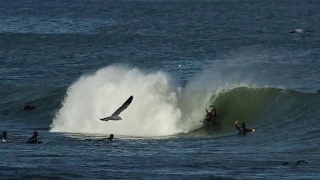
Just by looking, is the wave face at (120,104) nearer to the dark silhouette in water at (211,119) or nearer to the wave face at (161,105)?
the wave face at (161,105)

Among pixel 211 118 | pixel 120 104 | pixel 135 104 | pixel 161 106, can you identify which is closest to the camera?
pixel 211 118

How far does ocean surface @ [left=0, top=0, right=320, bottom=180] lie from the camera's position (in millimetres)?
24484

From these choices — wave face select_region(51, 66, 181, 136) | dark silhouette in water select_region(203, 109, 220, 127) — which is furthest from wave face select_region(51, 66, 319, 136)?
dark silhouette in water select_region(203, 109, 220, 127)

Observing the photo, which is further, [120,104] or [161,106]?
[120,104]

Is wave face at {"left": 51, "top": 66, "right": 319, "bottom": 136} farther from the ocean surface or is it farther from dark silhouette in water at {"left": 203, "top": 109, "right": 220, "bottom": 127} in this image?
dark silhouette in water at {"left": 203, "top": 109, "right": 220, "bottom": 127}

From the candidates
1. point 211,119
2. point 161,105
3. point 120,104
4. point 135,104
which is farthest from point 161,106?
point 211,119

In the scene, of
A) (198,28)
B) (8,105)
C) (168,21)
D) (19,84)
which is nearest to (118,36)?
(198,28)

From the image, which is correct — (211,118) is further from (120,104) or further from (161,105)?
(120,104)

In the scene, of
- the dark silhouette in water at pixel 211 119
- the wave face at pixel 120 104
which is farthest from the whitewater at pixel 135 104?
the dark silhouette in water at pixel 211 119

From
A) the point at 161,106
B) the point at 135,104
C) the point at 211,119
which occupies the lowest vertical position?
the point at 211,119

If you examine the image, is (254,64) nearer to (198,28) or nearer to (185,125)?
(185,125)

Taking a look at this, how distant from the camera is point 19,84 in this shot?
158 feet

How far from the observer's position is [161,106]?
115ft

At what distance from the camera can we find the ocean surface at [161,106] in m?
24.5
